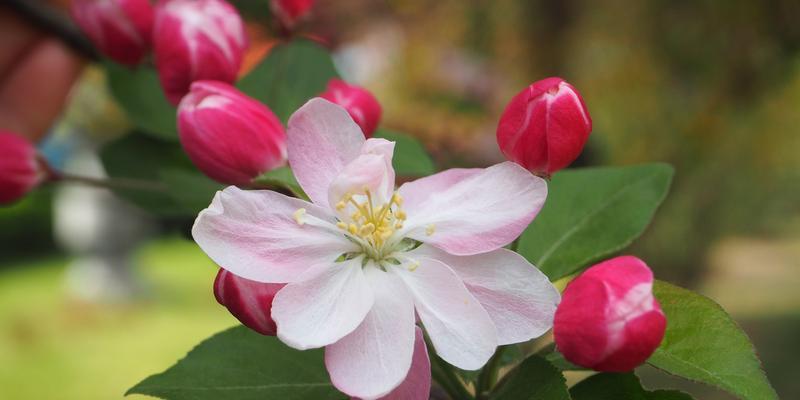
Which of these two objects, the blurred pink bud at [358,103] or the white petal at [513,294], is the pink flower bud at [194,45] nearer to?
the blurred pink bud at [358,103]

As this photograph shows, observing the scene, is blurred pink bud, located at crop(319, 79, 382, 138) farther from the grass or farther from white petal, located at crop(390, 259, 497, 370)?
the grass

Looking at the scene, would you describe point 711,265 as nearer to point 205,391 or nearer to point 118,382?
point 118,382

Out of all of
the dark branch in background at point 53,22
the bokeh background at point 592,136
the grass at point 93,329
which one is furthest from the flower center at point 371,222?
the grass at point 93,329

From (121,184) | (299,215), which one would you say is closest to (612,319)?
(299,215)

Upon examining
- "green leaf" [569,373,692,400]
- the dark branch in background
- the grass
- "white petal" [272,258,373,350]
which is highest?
the dark branch in background

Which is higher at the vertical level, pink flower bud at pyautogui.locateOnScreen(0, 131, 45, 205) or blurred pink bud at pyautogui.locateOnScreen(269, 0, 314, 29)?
blurred pink bud at pyautogui.locateOnScreen(269, 0, 314, 29)

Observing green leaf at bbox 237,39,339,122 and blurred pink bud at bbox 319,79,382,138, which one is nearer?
blurred pink bud at bbox 319,79,382,138

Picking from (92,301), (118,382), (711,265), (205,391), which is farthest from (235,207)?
(92,301)

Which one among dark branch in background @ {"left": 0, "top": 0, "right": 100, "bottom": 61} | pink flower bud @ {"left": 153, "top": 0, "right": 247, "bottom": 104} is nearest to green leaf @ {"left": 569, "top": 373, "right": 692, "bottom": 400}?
pink flower bud @ {"left": 153, "top": 0, "right": 247, "bottom": 104}
